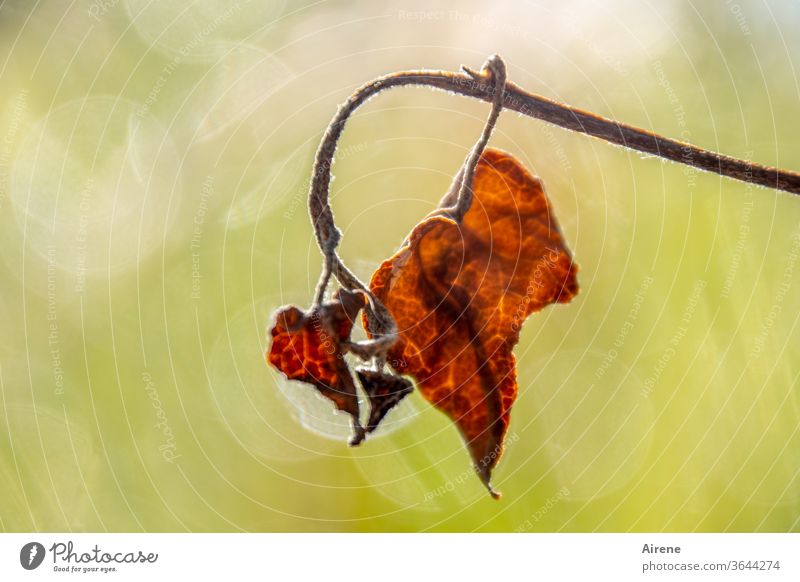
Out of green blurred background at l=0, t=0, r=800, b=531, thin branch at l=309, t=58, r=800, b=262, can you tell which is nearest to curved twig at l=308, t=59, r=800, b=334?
thin branch at l=309, t=58, r=800, b=262

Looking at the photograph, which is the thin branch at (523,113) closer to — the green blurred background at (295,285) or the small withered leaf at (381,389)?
the small withered leaf at (381,389)

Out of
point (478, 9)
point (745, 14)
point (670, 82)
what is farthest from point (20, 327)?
point (745, 14)

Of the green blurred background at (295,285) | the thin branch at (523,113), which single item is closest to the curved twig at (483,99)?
the thin branch at (523,113)

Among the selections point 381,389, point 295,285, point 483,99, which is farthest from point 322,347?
point 295,285

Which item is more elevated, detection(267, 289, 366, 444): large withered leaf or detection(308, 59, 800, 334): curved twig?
detection(308, 59, 800, 334): curved twig

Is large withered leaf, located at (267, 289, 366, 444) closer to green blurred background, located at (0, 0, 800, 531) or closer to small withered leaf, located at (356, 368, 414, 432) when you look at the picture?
small withered leaf, located at (356, 368, 414, 432)

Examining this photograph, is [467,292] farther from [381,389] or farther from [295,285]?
[295,285]
